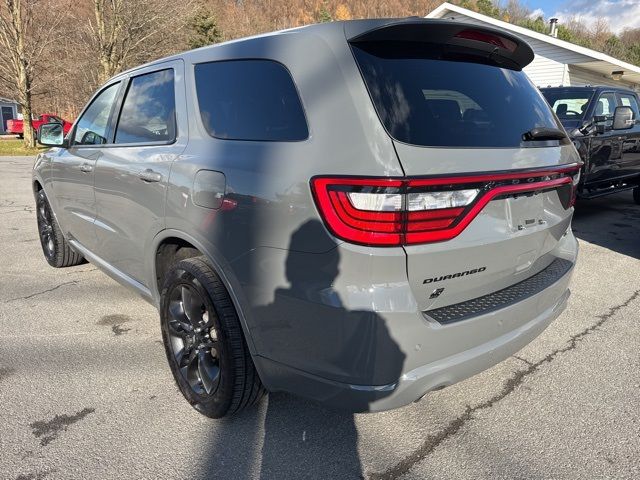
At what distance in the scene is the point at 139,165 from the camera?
9.18 feet

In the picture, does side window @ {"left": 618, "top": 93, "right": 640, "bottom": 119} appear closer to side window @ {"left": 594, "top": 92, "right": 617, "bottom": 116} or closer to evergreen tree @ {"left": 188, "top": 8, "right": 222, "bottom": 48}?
side window @ {"left": 594, "top": 92, "right": 617, "bottom": 116}

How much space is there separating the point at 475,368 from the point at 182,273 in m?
1.46

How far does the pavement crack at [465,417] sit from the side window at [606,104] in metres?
4.46

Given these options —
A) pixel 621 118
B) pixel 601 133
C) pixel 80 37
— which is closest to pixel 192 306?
pixel 621 118

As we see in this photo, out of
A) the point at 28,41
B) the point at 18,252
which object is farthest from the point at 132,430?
the point at 28,41

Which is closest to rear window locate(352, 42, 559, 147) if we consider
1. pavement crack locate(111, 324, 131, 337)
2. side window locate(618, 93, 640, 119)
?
pavement crack locate(111, 324, 131, 337)

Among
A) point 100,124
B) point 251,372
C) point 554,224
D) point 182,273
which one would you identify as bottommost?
point 251,372

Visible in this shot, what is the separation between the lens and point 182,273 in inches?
95.2

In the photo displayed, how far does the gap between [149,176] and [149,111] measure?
541mm

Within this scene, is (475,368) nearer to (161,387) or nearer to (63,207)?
(161,387)

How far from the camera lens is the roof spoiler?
6.39 ft

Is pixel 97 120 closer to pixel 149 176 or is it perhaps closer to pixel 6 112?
pixel 149 176

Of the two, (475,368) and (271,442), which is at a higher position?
(475,368)

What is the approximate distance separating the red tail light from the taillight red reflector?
780 millimetres
